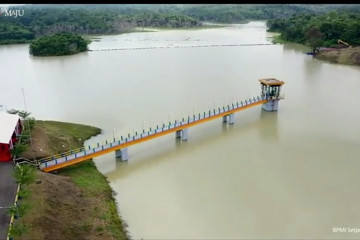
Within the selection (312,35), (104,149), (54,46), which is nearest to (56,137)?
(104,149)

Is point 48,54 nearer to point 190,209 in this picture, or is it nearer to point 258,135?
point 258,135

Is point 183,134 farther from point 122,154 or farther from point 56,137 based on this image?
point 56,137

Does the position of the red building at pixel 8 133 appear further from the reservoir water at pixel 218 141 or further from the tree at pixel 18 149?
the reservoir water at pixel 218 141

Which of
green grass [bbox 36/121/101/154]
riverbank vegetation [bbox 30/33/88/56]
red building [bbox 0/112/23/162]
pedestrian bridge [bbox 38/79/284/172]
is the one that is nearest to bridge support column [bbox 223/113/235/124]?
pedestrian bridge [bbox 38/79/284/172]

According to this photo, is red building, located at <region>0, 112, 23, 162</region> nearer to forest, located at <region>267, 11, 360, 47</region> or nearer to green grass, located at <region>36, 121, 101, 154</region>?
green grass, located at <region>36, 121, 101, 154</region>

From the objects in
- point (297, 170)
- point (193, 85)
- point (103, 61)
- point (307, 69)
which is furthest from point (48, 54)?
point (297, 170)
